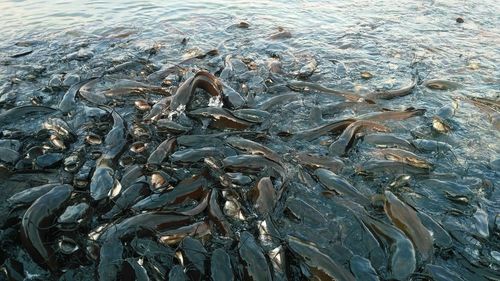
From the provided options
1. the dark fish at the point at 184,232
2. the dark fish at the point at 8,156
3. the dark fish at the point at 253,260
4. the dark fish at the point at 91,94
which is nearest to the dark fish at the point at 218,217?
the dark fish at the point at 184,232

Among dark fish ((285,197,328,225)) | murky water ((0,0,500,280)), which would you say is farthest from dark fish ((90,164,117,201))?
dark fish ((285,197,328,225))

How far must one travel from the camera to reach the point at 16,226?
3535mm

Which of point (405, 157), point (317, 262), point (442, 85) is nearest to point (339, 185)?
point (405, 157)

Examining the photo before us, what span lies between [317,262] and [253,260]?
0.52m

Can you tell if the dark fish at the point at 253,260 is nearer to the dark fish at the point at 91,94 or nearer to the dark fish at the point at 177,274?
the dark fish at the point at 177,274

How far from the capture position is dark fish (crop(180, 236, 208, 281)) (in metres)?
3.04

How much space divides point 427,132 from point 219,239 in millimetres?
3361

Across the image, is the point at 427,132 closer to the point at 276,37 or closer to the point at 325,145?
the point at 325,145

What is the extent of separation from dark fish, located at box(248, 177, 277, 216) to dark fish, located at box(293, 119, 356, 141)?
1188 millimetres

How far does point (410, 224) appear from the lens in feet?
11.5

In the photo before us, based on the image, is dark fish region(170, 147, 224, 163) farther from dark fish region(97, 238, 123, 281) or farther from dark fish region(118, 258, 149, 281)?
dark fish region(118, 258, 149, 281)

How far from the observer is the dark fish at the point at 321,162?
4.36m

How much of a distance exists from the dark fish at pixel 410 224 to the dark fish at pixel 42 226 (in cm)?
309

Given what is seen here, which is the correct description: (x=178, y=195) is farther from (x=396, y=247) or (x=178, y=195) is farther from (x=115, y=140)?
(x=396, y=247)
